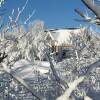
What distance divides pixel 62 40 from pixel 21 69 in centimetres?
3310

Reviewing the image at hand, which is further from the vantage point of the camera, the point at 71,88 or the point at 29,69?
the point at 29,69

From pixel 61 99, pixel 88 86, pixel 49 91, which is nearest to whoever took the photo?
pixel 61 99

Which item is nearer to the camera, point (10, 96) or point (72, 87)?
point (72, 87)

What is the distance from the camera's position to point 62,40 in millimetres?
61250

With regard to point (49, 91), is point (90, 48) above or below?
above

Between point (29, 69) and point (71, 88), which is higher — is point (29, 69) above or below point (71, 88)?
above

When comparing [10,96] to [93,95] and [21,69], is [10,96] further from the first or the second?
[21,69]

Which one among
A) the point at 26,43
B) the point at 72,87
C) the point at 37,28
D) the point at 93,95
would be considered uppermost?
the point at 37,28

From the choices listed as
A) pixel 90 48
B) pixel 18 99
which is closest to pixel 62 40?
pixel 90 48

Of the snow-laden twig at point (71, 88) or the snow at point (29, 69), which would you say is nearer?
the snow-laden twig at point (71, 88)

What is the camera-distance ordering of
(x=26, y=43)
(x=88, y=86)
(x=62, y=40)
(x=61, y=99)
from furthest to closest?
(x=62, y=40) → (x=26, y=43) → (x=88, y=86) → (x=61, y=99)

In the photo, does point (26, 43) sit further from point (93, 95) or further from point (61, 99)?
point (61, 99)

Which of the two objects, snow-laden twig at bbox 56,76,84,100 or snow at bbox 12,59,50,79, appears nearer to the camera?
snow-laden twig at bbox 56,76,84,100

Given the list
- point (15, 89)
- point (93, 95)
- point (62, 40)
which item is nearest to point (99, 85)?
point (93, 95)
